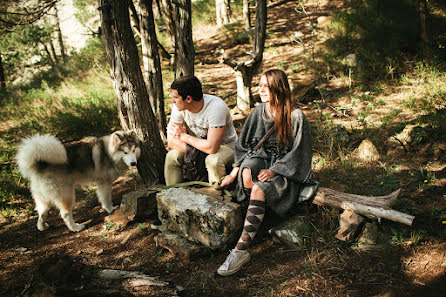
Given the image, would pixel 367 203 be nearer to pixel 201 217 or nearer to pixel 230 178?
pixel 230 178

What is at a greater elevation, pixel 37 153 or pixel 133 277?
pixel 37 153

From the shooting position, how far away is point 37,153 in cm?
321

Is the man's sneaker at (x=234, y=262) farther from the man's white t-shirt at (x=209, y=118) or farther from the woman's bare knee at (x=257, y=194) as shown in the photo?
the man's white t-shirt at (x=209, y=118)

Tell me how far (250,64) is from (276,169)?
3.96m

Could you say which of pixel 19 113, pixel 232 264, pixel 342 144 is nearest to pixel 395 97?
pixel 342 144

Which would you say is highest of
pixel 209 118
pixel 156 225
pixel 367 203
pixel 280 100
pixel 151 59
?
pixel 151 59

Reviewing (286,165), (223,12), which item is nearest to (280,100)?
(286,165)

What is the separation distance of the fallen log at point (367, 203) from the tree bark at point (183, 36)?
317cm

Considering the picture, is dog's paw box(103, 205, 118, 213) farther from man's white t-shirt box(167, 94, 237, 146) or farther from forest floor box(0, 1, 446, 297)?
man's white t-shirt box(167, 94, 237, 146)

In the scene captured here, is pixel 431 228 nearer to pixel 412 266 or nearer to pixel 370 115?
pixel 412 266

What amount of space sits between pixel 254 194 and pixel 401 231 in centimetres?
135

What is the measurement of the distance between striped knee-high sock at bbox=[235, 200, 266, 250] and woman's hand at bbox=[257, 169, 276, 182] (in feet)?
0.72

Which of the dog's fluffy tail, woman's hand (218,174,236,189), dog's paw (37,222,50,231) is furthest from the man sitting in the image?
dog's paw (37,222,50,231)

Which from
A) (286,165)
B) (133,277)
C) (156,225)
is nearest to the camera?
(133,277)
